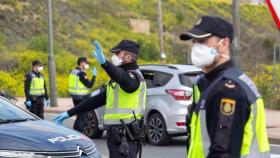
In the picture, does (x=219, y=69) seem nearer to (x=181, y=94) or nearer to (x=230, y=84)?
(x=230, y=84)

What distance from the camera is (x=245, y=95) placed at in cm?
385

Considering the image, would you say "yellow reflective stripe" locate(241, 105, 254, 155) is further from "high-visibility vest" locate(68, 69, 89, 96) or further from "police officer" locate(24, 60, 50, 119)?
"police officer" locate(24, 60, 50, 119)

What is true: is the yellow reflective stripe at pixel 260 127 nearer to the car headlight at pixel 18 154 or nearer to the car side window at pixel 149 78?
the car headlight at pixel 18 154

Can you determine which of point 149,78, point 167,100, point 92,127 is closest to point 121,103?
point 167,100

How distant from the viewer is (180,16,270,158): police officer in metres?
3.79

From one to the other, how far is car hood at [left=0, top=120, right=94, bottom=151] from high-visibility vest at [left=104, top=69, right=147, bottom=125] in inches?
24.0

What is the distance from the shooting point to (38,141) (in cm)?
709

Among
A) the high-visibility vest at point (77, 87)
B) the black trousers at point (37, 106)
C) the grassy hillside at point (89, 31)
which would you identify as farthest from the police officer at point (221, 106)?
the grassy hillside at point (89, 31)

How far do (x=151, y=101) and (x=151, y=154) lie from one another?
169cm

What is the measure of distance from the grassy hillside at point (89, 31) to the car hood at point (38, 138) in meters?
25.0

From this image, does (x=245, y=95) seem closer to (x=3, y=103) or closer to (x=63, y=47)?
(x=3, y=103)

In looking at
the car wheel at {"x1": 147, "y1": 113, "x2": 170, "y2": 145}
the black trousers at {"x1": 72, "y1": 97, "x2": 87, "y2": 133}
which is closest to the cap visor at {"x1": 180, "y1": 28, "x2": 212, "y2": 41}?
the car wheel at {"x1": 147, "y1": 113, "x2": 170, "y2": 145}

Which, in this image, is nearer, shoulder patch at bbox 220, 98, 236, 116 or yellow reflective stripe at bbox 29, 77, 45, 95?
shoulder patch at bbox 220, 98, 236, 116

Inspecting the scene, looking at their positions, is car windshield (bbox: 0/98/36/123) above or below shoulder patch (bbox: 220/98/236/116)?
below
